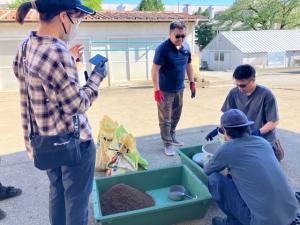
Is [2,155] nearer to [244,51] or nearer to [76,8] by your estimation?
[76,8]

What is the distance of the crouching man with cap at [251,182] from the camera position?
1.78m

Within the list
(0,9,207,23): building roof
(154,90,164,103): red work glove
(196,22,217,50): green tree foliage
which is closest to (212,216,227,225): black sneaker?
(154,90,164,103): red work glove

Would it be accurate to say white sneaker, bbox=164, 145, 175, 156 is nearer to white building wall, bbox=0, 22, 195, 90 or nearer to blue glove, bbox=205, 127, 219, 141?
blue glove, bbox=205, 127, 219, 141

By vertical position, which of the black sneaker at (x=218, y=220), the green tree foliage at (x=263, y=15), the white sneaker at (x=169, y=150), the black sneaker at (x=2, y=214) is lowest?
the black sneaker at (x=2, y=214)

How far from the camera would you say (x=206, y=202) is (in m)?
2.21

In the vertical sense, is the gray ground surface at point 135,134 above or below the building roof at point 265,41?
below

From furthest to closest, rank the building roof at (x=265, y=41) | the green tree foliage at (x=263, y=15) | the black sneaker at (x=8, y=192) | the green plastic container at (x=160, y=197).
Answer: the green tree foliage at (x=263, y=15)
the building roof at (x=265, y=41)
the black sneaker at (x=8, y=192)
the green plastic container at (x=160, y=197)

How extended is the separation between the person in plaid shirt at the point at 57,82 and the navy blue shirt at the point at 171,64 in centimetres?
198

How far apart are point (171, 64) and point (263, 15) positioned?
29.5 meters

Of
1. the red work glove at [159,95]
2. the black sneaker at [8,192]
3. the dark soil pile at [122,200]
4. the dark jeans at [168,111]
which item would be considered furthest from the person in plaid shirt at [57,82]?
the dark jeans at [168,111]

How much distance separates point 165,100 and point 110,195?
64.1 inches

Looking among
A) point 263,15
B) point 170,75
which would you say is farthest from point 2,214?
point 263,15

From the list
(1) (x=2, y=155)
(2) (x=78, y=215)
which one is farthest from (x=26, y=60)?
(1) (x=2, y=155)

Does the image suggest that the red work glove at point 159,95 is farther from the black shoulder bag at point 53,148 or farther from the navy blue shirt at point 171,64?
the black shoulder bag at point 53,148
